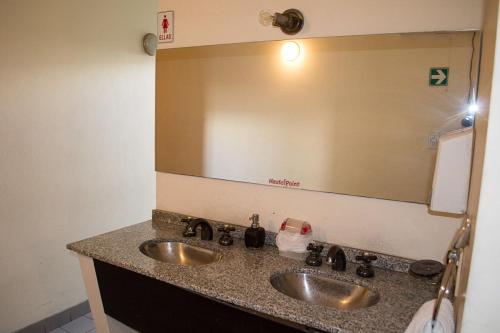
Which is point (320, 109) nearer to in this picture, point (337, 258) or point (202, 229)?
point (337, 258)

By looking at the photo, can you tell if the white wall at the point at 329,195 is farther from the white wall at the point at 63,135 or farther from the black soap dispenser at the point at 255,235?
the white wall at the point at 63,135

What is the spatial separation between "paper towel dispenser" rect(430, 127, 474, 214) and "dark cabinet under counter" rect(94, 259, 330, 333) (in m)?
0.64

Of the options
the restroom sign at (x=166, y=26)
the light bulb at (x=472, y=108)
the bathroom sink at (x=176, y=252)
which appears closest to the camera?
the light bulb at (x=472, y=108)

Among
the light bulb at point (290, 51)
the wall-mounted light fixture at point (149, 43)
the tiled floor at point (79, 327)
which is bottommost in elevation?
the tiled floor at point (79, 327)

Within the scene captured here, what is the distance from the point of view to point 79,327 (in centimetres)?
255

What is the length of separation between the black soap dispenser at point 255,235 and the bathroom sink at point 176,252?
171mm

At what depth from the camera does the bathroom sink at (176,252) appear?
5.37 ft

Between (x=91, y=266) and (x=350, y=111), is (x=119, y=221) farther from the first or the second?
(x=350, y=111)

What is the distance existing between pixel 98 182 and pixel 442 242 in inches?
92.0

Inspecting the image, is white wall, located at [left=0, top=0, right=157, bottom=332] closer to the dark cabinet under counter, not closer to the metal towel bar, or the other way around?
the dark cabinet under counter

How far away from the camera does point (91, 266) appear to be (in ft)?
5.25

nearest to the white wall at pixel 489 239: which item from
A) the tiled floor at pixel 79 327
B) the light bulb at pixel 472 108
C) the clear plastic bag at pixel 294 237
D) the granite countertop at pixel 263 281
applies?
the granite countertop at pixel 263 281

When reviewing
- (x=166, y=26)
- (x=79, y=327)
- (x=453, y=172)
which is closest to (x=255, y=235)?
(x=453, y=172)

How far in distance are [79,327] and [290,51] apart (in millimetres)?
2368
